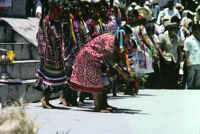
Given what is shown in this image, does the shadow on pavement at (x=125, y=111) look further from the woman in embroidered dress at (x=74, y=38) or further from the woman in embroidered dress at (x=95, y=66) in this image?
the woman in embroidered dress at (x=74, y=38)

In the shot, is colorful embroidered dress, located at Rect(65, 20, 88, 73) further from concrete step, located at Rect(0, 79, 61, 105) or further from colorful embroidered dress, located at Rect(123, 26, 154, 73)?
colorful embroidered dress, located at Rect(123, 26, 154, 73)

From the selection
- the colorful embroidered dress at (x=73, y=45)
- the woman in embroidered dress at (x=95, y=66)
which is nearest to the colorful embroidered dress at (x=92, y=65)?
the woman in embroidered dress at (x=95, y=66)

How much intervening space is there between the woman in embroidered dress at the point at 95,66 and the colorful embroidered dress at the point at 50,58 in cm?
41

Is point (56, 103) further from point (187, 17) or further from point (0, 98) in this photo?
point (187, 17)

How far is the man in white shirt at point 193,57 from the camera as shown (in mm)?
12125

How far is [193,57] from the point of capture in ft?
39.8

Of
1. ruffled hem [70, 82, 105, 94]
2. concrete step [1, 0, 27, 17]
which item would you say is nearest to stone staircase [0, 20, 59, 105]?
concrete step [1, 0, 27, 17]

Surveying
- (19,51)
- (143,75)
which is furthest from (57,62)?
(143,75)

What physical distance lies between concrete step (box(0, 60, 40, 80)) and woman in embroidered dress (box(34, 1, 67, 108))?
84cm

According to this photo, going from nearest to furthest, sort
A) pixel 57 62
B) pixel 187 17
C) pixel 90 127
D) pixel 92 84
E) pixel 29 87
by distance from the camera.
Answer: pixel 90 127 → pixel 92 84 → pixel 57 62 → pixel 29 87 → pixel 187 17

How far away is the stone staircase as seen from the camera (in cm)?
796

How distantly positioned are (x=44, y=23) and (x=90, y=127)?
2.47m

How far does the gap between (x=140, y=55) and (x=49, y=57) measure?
3.31 meters

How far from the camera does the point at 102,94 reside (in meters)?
7.33
